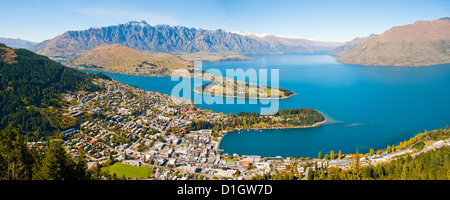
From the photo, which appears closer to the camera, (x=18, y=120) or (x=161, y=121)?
(x=18, y=120)

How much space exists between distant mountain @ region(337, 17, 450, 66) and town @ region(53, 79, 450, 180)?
73223 millimetres

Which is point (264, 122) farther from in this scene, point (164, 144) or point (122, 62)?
point (122, 62)

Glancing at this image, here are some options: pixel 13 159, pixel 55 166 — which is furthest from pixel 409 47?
pixel 13 159

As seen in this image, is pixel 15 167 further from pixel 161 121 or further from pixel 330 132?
pixel 330 132

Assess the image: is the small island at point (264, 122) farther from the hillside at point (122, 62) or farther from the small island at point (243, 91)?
the hillside at point (122, 62)

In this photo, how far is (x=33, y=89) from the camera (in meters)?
24.2

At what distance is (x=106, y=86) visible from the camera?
33.3m

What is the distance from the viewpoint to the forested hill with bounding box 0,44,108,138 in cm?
1842

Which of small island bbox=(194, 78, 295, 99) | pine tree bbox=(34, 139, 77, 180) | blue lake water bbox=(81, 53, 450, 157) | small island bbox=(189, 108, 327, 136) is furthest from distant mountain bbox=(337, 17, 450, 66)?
pine tree bbox=(34, 139, 77, 180)

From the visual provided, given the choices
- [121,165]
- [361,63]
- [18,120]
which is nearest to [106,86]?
[18,120]

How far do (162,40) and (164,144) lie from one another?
16117 cm
